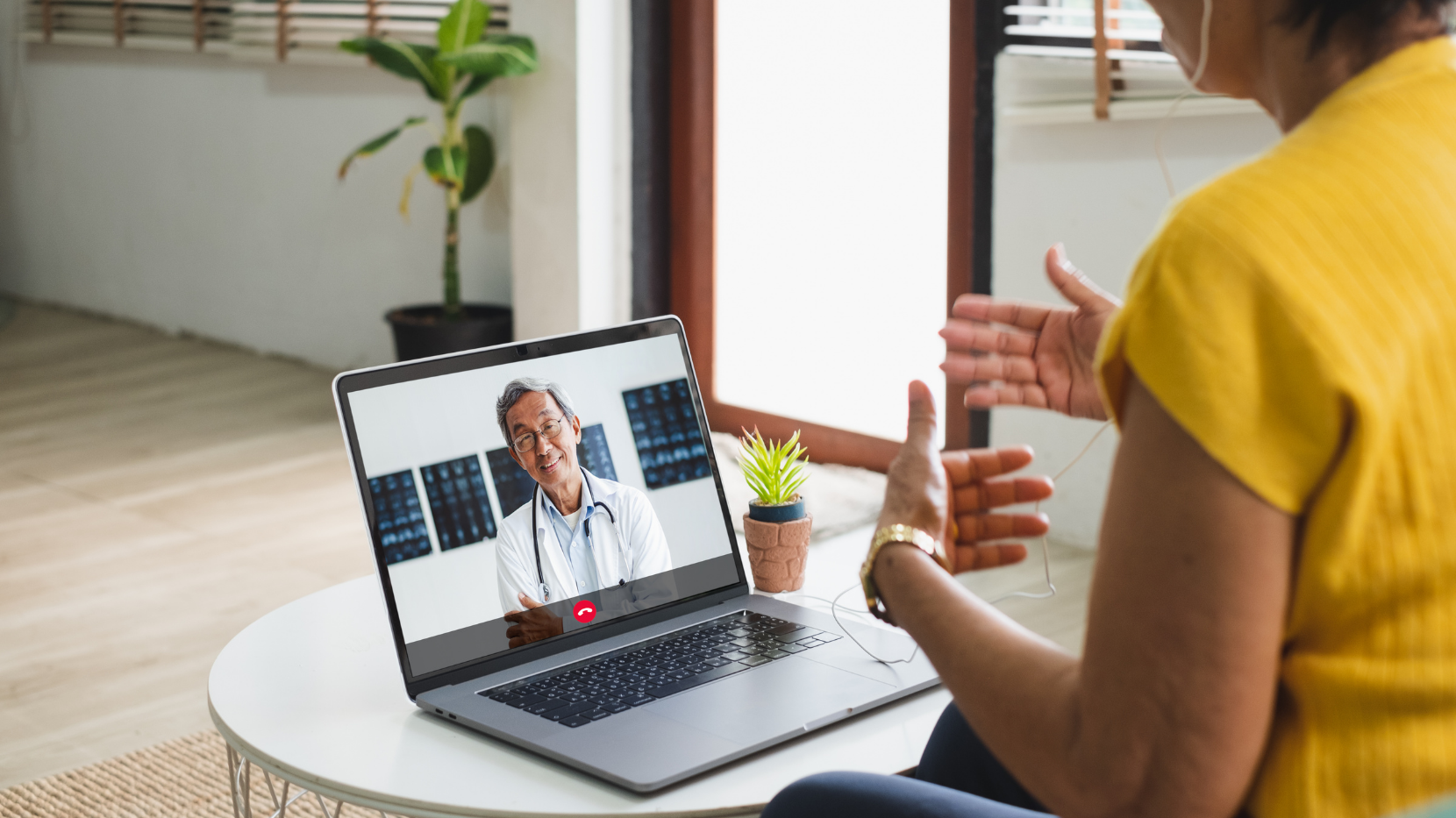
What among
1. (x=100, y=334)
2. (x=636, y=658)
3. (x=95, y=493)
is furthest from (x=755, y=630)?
(x=100, y=334)

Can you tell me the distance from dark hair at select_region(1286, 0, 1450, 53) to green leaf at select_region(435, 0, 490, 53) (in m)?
3.22

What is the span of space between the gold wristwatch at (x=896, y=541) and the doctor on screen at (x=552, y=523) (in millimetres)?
352

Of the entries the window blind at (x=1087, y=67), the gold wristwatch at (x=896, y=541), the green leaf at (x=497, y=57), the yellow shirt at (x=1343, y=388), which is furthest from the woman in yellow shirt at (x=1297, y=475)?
the green leaf at (x=497, y=57)

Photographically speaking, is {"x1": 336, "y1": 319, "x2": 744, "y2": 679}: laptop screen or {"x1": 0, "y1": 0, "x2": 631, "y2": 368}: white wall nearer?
{"x1": 336, "y1": 319, "x2": 744, "y2": 679}: laptop screen

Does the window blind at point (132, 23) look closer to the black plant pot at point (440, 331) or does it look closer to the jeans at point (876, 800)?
the black plant pot at point (440, 331)

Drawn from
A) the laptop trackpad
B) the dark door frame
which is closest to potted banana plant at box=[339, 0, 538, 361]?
the dark door frame

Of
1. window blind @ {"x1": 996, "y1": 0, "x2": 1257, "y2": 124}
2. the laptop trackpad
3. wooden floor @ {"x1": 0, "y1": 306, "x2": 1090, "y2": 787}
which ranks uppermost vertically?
window blind @ {"x1": 996, "y1": 0, "x2": 1257, "y2": 124}

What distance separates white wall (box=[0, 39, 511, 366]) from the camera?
4340mm

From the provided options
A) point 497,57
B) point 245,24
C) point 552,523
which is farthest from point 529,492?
point 245,24

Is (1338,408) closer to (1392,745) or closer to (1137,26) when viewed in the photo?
(1392,745)

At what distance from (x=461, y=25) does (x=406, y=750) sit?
2.98m

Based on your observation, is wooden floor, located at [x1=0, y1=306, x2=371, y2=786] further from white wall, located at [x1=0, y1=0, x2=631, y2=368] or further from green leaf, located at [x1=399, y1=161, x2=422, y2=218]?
green leaf, located at [x1=399, y1=161, x2=422, y2=218]

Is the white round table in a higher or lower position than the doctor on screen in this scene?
lower

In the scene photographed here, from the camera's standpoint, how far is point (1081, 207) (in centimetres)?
288
